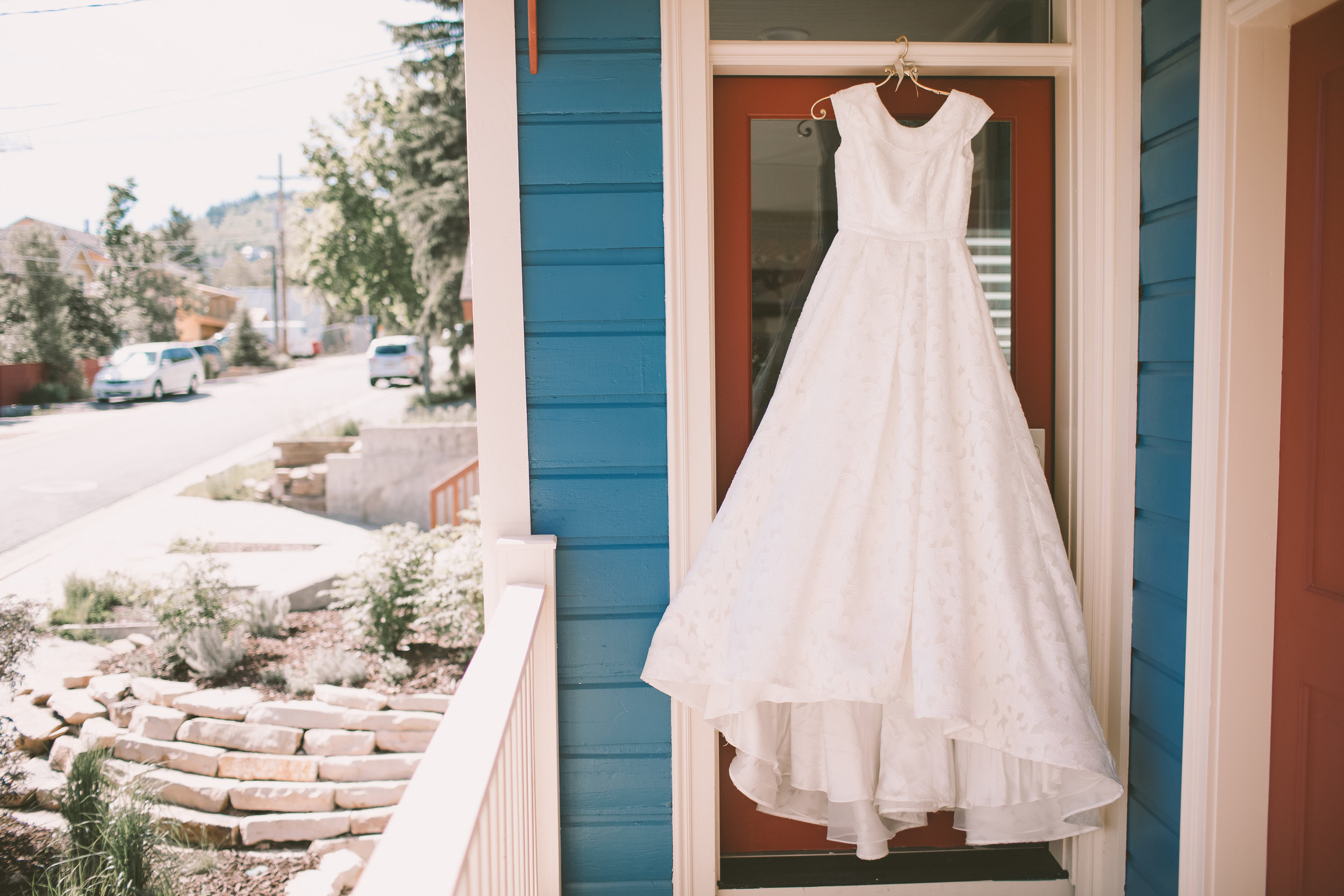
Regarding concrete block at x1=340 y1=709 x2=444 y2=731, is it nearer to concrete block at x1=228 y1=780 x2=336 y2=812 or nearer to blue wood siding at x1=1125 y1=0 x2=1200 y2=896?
concrete block at x1=228 y1=780 x2=336 y2=812

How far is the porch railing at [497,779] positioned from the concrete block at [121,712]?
3797mm

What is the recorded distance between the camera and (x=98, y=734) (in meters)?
4.08

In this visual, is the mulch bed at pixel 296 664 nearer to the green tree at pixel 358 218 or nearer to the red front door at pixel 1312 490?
the red front door at pixel 1312 490

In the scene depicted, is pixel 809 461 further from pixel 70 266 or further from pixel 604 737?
pixel 70 266

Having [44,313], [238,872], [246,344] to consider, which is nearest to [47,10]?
[44,313]

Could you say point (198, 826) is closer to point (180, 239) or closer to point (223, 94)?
point (223, 94)

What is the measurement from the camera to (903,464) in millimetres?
1452

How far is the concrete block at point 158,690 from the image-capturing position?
4461 millimetres

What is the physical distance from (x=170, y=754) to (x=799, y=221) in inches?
165

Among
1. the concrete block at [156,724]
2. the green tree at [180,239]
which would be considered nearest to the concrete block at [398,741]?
the concrete block at [156,724]

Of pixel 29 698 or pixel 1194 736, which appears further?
pixel 29 698

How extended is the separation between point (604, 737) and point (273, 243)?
15503 mm

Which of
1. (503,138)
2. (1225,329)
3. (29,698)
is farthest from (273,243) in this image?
(1225,329)

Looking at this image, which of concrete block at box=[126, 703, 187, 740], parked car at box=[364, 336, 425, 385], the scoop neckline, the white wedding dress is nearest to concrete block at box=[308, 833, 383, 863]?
concrete block at box=[126, 703, 187, 740]
